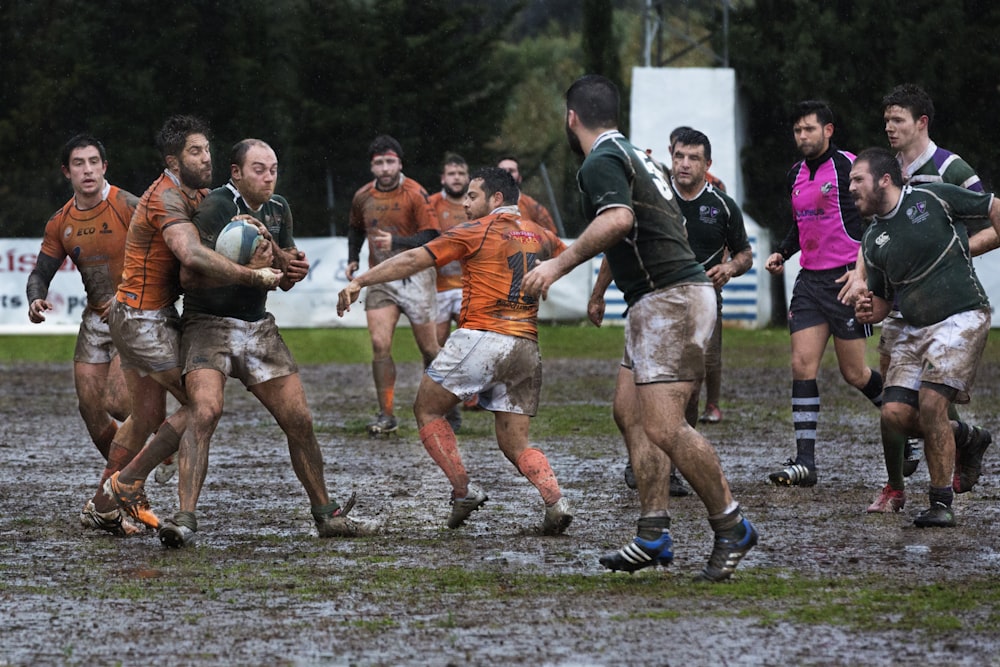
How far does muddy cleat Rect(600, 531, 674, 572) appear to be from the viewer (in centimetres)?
697

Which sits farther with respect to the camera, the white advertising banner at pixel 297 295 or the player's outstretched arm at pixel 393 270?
the white advertising banner at pixel 297 295

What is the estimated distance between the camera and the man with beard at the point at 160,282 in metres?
8.03

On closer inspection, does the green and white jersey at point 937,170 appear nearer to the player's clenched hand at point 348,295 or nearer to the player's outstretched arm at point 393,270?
the player's outstretched arm at point 393,270

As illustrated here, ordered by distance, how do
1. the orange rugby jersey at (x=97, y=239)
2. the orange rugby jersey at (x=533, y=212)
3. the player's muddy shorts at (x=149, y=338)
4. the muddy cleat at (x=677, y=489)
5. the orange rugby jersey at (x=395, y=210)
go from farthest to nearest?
the orange rugby jersey at (x=533, y=212) → the orange rugby jersey at (x=395, y=210) → the muddy cleat at (x=677, y=489) → the orange rugby jersey at (x=97, y=239) → the player's muddy shorts at (x=149, y=338)

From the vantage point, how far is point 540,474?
27.2ft

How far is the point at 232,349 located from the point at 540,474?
64.9 inches

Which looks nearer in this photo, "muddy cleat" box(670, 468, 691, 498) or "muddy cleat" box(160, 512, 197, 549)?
"muddy cleat" box(160, 512, 197, 549)

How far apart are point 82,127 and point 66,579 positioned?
28.4m

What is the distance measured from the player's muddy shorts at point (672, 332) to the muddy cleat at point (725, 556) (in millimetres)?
697

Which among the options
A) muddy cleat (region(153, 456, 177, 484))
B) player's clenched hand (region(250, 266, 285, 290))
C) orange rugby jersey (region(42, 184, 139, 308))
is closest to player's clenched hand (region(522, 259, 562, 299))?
player's clenched hand (region(250, 266, 285, 290))

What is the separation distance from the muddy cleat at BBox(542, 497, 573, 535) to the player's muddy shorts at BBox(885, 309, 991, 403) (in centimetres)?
191

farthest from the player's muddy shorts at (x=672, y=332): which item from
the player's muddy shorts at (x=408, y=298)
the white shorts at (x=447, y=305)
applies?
the white shorts at (x=447, y=305)

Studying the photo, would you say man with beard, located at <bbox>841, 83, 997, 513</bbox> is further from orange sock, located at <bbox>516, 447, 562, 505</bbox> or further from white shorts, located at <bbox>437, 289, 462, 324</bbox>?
white shorts, located at <bbox>437, 289, 462, 324</bbox>

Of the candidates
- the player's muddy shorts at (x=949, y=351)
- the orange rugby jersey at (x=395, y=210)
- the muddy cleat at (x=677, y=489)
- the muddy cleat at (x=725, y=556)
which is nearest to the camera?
the muddy cleat at (x=725, y=556)
